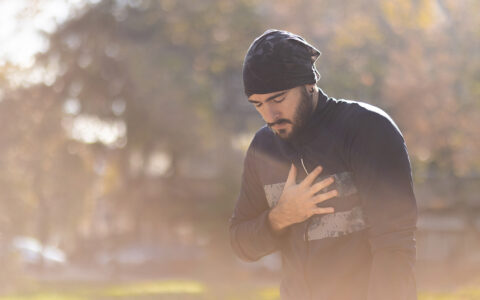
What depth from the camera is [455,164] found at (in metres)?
25.6

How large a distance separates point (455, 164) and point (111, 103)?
11726mm

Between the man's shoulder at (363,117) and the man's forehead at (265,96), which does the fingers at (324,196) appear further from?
the man's forehead at (265,96)

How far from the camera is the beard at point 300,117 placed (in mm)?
3039

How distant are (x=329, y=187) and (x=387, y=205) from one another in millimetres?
269

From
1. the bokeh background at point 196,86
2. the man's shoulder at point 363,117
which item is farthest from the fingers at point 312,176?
the bokeh background at point 196,86

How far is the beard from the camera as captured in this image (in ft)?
9.97

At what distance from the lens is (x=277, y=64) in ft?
9.66

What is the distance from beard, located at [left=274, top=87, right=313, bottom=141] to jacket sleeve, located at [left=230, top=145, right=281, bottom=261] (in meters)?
0.36

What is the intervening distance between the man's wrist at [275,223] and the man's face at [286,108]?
0.35m

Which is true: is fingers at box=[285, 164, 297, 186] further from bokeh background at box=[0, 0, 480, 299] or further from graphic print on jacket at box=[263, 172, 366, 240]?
bokeh background at box=[0, 0, 480, 299]

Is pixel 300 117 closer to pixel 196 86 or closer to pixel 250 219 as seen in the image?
pixel 250 219

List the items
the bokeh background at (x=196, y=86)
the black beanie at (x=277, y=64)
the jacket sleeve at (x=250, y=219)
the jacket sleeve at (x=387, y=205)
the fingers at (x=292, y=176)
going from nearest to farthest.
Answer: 1. the jacket sleeve at (x=387, y=205)
2. the black beanie at (x=277, y=64)
3. the fingers at (x=292, y=176)
4. the jacket sleeve at (x=250, y=219)
5. the bokeh background at (x=196, y=86)

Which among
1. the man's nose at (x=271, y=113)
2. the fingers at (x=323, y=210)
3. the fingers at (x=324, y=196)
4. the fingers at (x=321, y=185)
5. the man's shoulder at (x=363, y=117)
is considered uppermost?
the man's nose at (x=271, y=113)

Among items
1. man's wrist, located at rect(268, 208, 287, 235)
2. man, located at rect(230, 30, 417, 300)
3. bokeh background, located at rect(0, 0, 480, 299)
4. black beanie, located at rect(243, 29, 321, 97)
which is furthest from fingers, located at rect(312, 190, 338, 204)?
bokeh background, located at rect(0, 0, 480, 299)
